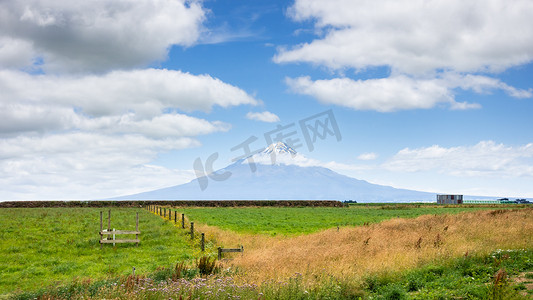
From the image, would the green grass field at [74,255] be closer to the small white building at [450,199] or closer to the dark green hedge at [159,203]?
the dark green hedge at [159,203]

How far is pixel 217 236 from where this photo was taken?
85.8 ft

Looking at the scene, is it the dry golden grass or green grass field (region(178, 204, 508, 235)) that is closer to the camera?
the dry golden grass

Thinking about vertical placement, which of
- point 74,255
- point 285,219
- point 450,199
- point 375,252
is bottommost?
point 450,199

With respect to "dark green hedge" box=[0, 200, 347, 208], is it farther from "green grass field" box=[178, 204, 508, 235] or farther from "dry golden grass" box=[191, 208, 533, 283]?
"dry golden grass" box=[191, 208, 533, 283]

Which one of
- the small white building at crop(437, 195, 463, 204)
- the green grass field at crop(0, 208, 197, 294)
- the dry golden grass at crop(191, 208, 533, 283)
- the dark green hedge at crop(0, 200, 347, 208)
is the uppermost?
the dry golden grass at crop(191, 208, 533, 283)

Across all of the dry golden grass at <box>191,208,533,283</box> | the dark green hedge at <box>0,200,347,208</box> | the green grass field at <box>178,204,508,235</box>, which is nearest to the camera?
the dry golden grass at <box>191,208,533,283</box>

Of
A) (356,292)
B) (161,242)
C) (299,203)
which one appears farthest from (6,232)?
(299,203)

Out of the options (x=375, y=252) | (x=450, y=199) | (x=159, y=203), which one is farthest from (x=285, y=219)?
(x=450, y=199)

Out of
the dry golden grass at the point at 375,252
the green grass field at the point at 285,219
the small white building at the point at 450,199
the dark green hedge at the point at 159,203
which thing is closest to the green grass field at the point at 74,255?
the dry golden grass at the point at 375,252

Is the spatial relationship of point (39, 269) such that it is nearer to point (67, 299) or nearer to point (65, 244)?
point (65, 244)

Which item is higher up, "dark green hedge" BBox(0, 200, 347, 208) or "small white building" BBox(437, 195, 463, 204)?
"dark green hedge" BBox(0, 200, 347, 208)

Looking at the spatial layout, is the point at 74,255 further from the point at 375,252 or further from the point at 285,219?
the point at 285,219

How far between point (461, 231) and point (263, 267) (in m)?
13.1

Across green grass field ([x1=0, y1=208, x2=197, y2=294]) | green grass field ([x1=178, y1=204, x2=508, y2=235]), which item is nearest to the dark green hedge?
green grass field ([x1=178, y1=204, x2=508, y2=235])
